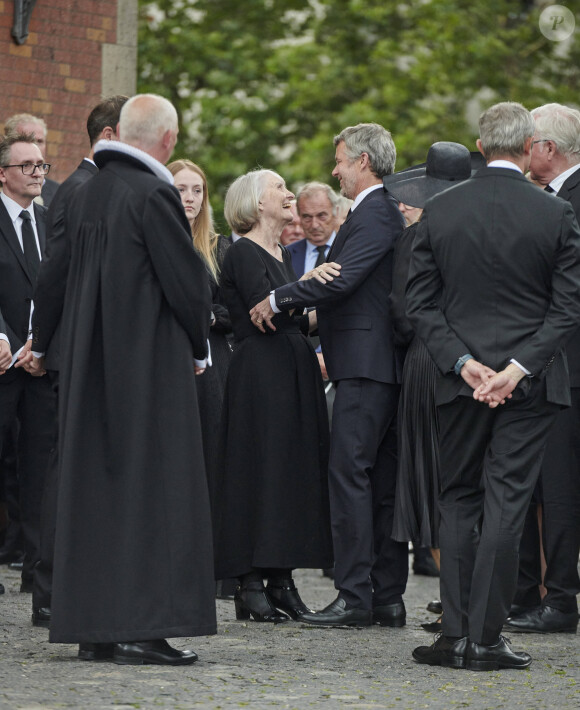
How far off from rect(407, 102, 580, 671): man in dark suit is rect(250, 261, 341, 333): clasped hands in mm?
971

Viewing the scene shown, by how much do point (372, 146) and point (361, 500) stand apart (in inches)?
70.0

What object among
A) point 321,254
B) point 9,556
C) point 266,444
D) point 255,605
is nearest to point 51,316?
point 266,444

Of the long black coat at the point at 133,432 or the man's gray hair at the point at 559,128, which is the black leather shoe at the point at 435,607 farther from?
the man's gray hair at the point at 559,128

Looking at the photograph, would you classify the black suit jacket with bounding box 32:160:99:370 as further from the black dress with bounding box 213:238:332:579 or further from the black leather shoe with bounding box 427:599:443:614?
the black leather shoe with bounding box 427:599:443:614

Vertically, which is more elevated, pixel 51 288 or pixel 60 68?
pixel 60 68

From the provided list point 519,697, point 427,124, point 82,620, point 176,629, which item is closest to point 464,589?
point 519,697

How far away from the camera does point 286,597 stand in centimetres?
713

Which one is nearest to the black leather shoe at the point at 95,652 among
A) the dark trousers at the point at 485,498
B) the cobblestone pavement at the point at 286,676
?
the cobblestone pavement at the point at 286,676

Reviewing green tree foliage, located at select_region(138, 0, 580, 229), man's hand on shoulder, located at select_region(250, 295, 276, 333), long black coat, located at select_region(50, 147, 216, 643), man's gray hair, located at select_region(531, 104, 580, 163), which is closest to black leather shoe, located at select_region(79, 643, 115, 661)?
long black coat, located at select_region(50, 147, 216, 643)

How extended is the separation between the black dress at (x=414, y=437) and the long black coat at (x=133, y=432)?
4.78 feet

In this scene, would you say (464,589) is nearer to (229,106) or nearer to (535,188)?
(535,188)

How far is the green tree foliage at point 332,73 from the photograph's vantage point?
2464cm

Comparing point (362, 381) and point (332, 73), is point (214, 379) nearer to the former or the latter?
point (362, 381)

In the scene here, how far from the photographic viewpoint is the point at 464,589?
5824 mm
